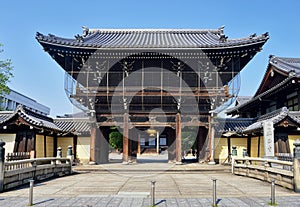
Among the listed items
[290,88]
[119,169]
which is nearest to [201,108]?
[290,88]

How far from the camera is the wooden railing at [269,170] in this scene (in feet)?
33.6

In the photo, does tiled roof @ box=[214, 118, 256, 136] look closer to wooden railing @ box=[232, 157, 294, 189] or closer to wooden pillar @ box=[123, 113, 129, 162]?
wooden railing @ box=[232, 157, 294, 189]

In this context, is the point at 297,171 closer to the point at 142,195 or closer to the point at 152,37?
the point at 142,195

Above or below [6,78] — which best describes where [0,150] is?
below

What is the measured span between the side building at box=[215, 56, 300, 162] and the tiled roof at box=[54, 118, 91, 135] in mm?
10405

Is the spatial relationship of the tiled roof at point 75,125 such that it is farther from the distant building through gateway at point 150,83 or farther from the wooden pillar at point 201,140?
the wooden pillar at point 201,140

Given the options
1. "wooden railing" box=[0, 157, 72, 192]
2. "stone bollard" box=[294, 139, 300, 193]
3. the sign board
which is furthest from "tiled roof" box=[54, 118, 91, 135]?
"stone bollard" box=[294, 139, 300, 193]

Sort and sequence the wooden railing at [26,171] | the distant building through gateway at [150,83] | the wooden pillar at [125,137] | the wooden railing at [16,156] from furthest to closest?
1. the wooden pillar at [125,137]
2. the distant building through gateway at [150,83]
3. the wooden railing at [16,156]
4. the wooden railing at [26,171]

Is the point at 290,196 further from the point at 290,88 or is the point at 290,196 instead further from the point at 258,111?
the point at 258,111

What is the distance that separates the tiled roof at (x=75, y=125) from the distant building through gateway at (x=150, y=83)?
1.82 metres

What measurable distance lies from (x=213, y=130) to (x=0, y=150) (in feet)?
45.2

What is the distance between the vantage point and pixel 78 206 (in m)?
7.68

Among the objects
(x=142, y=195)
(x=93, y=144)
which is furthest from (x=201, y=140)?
(x=142, y=195)

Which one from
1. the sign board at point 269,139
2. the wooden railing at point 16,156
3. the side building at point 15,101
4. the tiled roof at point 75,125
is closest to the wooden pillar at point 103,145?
the tiled roof at point 75,125
